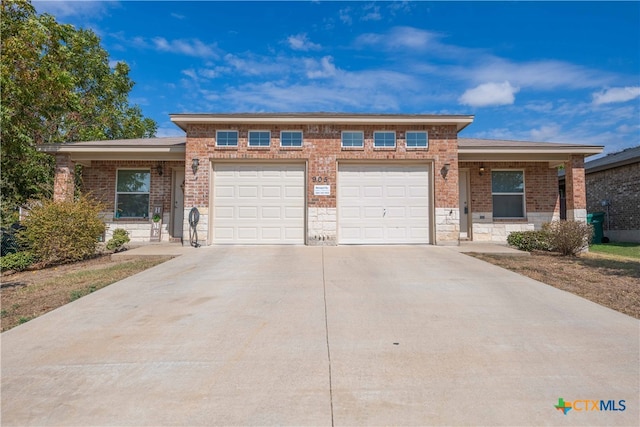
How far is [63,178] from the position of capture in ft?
39.1

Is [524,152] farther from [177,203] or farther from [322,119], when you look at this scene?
[177,203]

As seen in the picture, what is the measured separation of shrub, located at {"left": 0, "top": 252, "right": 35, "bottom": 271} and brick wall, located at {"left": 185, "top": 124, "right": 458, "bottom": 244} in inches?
155

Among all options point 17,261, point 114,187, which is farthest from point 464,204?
point 17,261

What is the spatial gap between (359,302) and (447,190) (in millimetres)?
6672

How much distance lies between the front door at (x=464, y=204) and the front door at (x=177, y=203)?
31.4 ft

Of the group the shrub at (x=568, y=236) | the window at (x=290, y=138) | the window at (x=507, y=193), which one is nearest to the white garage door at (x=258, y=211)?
the window at (x=290, y=138)

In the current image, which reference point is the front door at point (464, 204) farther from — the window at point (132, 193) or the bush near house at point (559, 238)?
the window at point (132, 193)

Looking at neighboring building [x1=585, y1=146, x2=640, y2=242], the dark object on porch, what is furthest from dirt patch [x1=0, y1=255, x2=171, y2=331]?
neighboring building [x1=585, y1=146, x2=640, y2=242]

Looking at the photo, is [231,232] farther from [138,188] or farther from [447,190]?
[447,190]

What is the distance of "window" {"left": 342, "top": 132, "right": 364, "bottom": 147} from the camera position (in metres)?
11.1

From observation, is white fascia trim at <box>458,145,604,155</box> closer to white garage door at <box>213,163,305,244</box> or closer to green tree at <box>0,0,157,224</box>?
white garage door at <box>213,163,305,244</box>

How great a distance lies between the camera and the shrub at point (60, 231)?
9.37 metres

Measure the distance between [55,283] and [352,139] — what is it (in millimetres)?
7952

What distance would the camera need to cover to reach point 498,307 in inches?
203
